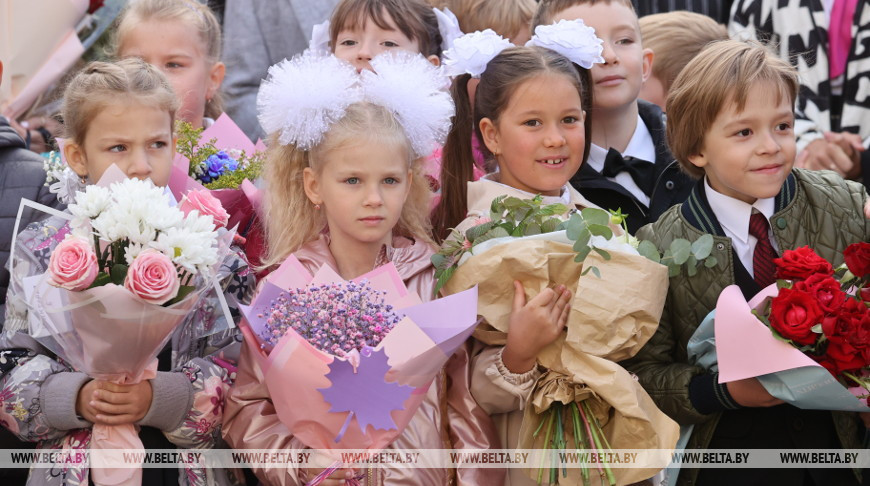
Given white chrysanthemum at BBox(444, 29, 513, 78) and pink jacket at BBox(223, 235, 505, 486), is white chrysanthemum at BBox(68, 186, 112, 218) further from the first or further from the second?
white chrysanthemum at BBox(444, 29, 513, 78)

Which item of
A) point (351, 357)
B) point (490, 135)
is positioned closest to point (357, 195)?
point (490, 135)

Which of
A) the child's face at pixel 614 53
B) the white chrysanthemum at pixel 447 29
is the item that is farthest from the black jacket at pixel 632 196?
the white chrysanthemum at pixel 447 29

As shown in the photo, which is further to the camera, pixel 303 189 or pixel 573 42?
pixel 573 42

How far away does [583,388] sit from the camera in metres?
3.17

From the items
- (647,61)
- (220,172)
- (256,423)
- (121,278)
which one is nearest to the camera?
(121,278)

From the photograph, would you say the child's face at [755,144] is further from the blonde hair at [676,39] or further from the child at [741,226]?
the blonde hair at [676,39]

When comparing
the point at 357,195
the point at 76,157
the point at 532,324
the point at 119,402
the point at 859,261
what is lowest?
the point at 119,402

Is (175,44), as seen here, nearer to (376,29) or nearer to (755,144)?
(376,29)

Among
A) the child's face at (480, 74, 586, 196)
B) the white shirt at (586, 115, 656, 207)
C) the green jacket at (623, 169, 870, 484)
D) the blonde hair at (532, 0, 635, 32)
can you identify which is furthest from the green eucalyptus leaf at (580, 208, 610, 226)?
the blonde hair at (532, 0, 635, 32)

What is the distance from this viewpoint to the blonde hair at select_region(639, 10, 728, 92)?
495 cm

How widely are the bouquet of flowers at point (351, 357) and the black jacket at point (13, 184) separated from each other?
117 centimetres

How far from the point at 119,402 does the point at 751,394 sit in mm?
1926

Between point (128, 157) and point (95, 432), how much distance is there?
3.09ft

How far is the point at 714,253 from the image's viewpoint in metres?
3.44
